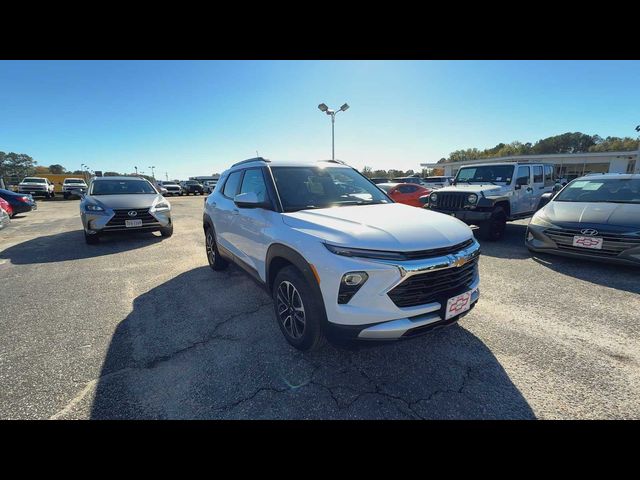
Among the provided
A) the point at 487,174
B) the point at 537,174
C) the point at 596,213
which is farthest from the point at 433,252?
the point at 537,174

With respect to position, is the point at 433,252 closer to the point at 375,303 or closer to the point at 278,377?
the point at 375,303

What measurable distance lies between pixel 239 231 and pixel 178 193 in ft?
110

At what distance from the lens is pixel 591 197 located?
537 cm

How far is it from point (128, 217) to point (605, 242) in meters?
9.18

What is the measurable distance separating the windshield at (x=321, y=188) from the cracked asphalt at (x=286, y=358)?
1.39 meters

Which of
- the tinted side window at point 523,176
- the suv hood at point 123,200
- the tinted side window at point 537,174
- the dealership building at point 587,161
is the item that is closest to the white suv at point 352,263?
the suv hood at point 123,200

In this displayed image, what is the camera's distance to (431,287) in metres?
2.08

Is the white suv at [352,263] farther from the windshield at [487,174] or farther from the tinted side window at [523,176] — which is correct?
the tinted side window at [523,176]

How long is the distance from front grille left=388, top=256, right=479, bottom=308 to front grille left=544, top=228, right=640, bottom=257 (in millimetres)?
3716

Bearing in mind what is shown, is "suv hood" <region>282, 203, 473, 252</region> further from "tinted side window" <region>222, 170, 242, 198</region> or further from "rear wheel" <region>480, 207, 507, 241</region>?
"rear wheel" <region>480, 207, 507, 241</region>

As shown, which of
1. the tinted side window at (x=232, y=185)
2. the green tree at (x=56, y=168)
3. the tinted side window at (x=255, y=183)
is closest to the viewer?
the tinted side window at (x=255, y=183)

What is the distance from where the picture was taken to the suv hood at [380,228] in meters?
2.02
